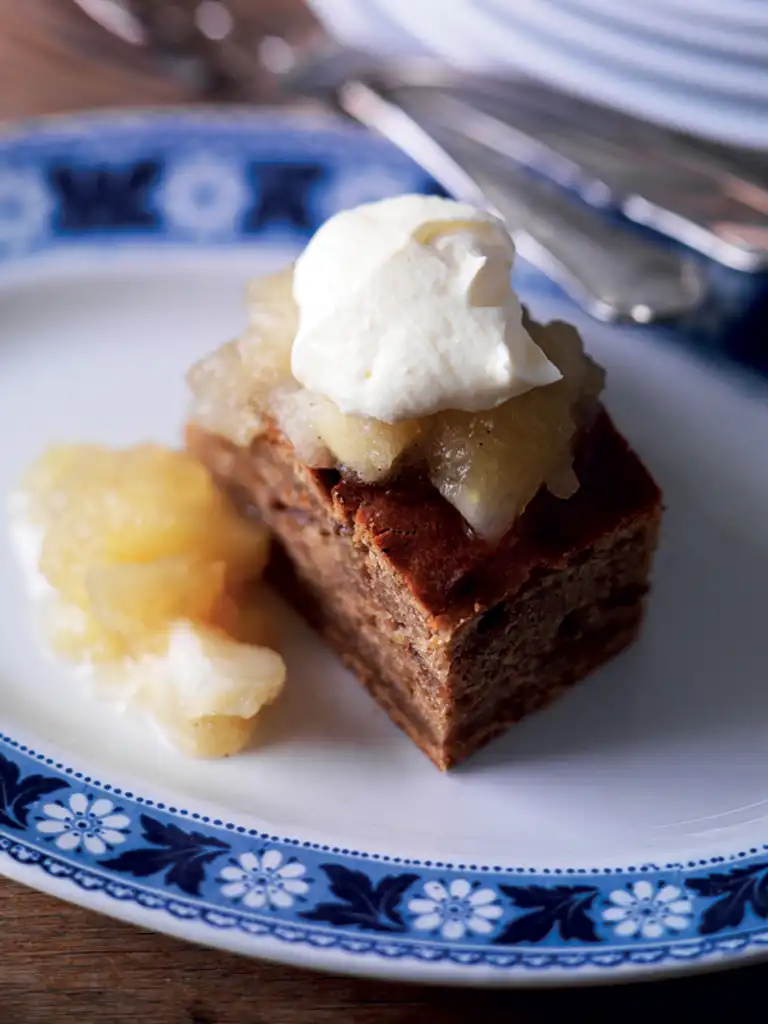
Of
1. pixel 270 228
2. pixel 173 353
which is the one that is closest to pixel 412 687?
pixel 173 353

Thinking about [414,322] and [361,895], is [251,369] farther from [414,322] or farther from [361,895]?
[361,895]

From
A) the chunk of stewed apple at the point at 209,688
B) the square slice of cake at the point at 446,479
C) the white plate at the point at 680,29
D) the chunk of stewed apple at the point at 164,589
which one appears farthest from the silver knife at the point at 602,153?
the chunk of stewed apple at the point at 209,688

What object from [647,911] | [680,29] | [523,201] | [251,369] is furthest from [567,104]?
[647,911]

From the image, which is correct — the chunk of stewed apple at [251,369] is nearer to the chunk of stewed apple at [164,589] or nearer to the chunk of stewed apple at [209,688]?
the chunk of stewed apple at [164,589]

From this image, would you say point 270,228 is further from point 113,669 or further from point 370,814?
point 370,814

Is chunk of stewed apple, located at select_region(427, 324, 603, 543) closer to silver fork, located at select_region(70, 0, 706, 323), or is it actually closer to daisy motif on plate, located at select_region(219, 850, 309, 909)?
daisy motif on plate, located at select_region(219, 850, 309, 909)

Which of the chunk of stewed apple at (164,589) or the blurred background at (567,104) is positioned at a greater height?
the blurred background at (567,104)

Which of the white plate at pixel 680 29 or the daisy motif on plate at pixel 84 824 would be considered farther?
the white plate at pixel 680 29
